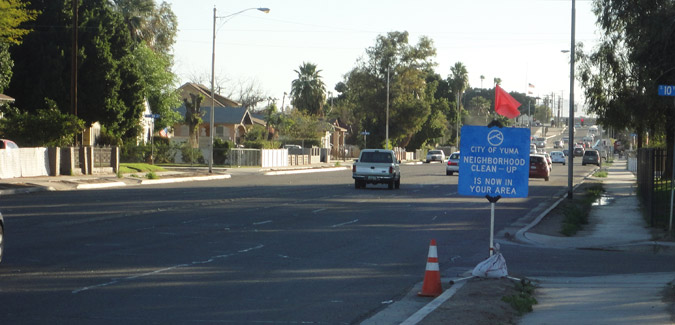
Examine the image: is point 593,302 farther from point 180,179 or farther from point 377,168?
point 180,179

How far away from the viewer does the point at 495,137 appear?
12.2 metres

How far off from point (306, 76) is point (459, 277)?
117 metres

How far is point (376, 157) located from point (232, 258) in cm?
2436

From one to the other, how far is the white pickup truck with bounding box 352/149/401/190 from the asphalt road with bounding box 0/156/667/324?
32.5 feet

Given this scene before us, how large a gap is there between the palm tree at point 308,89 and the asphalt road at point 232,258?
333 feet

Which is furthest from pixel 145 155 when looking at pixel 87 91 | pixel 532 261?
pixel 532 261

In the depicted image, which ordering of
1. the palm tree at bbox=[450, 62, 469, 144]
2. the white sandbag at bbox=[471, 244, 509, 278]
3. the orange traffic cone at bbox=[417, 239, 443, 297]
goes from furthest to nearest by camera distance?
the palm tree at bbox=[450, 62, 469, 144], the white sandbag at bbox=[471, 244, 509, 278], the orange traffic cone at bbox=[417, 239, 443, 297]

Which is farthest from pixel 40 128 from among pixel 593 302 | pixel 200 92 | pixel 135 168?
pixel 200 92

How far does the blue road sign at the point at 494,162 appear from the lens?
477 inches

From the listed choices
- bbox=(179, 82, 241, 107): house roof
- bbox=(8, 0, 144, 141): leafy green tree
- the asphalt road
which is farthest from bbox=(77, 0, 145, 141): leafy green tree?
bbox=(179, 82, 241, 107): house roof

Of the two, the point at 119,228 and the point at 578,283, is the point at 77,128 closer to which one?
the point at 119,228

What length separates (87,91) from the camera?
156ft

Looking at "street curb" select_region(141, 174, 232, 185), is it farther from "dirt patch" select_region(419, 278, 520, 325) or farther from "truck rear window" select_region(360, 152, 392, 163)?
"dirt patch" select_region(419, 278, 520, 325)

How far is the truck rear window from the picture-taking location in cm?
3762
